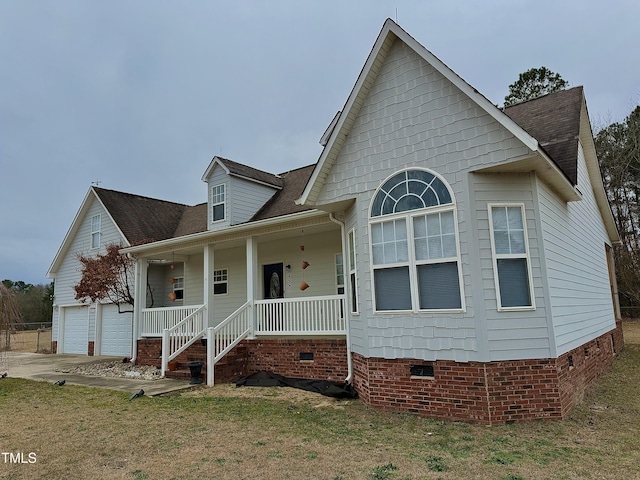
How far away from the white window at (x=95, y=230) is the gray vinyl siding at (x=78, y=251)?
186mm

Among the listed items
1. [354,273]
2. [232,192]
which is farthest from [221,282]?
[354,273]

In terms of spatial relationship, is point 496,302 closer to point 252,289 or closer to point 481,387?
point 481,387

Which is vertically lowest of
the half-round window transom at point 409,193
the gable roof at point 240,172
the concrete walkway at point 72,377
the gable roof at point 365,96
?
the concrete walkway at point 72,377

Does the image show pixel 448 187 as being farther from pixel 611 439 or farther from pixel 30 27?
pixel 30 27

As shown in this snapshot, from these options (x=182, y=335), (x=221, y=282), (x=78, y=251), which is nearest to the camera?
(x=182, y=335)

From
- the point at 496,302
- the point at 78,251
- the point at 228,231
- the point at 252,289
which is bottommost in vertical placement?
the point at 496,302

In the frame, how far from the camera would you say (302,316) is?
33.0 feet

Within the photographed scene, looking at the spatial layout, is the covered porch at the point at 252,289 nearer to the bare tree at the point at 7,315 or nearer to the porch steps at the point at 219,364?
the porch steps at the point at 219,364

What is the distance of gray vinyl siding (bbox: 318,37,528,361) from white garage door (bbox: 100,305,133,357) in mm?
11594

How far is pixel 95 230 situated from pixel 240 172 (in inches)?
340

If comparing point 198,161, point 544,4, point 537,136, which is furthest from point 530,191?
point 198,161

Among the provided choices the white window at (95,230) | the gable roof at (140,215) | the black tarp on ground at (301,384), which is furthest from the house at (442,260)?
the white window at (95,230)

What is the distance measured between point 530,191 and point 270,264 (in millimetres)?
8574

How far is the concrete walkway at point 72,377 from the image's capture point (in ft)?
30.9
